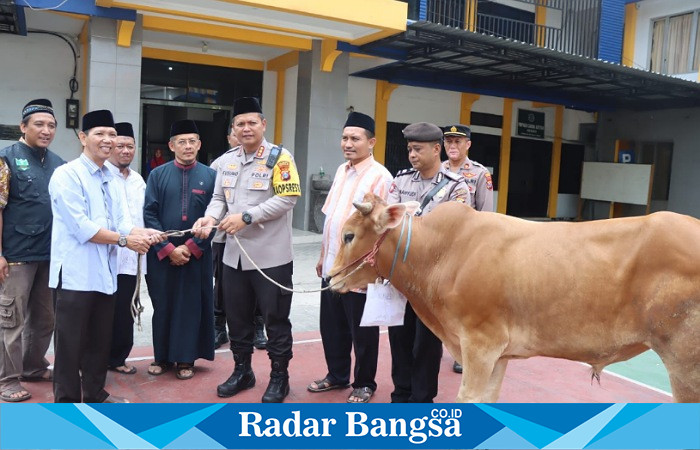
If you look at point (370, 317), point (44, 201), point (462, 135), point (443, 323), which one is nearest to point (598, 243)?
point (443, 323)

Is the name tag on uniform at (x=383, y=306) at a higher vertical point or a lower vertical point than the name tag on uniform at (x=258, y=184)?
lower

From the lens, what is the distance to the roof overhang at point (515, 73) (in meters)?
11.3

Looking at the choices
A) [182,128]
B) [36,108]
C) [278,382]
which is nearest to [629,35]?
[182,128]

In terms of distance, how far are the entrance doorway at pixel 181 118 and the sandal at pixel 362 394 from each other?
9.89 m

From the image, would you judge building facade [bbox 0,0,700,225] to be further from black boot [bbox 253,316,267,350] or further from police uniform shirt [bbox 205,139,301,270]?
police uniform shirt [bbox 205,139,301,270]

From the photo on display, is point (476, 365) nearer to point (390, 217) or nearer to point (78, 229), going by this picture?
point (390, 217)

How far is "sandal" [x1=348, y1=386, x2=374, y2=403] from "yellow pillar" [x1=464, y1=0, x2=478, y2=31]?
11.8 m

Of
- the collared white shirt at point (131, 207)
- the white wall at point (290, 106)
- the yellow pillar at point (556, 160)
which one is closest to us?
the collared white shirt at point (131, 207)

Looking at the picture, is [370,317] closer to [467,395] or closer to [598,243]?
[467,395]

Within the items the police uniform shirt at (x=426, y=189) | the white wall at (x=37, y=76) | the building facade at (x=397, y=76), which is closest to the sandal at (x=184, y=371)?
the police uniform shirt at (x=426, y=189)

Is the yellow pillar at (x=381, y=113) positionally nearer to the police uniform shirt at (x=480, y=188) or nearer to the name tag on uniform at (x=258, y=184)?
the police uniform shirt at (x=480, y=188)

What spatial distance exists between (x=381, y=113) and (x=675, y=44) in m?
8.63

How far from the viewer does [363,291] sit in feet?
13.7

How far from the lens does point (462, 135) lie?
5766mm
